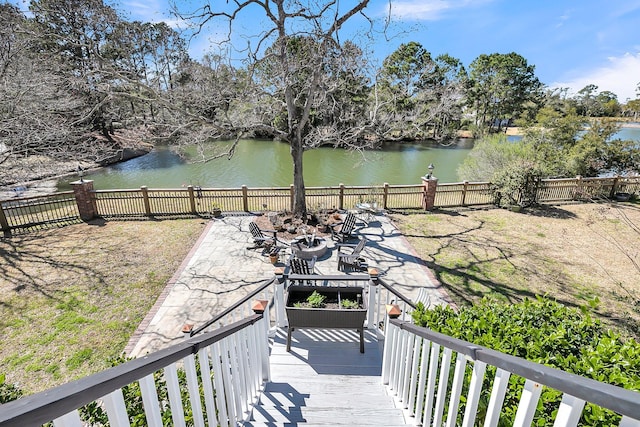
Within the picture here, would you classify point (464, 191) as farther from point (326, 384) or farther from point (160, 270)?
point (160, 270)

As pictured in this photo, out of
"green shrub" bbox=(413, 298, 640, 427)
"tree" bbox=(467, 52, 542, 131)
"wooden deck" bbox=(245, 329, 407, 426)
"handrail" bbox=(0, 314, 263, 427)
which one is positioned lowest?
"wooden deck" bbox=(245, 329, 407, 426)

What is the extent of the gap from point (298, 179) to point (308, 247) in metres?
2.65

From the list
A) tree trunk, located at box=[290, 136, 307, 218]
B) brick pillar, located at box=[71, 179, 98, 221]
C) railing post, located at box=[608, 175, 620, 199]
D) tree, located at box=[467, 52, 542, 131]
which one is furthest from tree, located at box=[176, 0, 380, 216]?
tree, located at box=[467, 52, 542, 131]

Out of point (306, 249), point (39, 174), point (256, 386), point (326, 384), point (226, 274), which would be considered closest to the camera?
point (256, 386)

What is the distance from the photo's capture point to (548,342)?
7.99 ft

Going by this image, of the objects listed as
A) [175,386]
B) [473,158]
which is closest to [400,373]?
[175,386]

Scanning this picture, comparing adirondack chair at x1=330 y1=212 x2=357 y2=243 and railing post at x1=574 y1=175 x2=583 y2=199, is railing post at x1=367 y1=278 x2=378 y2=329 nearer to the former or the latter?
adirondack chair at x1=330 y1=212 x2=357 y2=243

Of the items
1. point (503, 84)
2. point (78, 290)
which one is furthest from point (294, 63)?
point (503, 84)

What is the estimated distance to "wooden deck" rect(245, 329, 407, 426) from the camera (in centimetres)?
282

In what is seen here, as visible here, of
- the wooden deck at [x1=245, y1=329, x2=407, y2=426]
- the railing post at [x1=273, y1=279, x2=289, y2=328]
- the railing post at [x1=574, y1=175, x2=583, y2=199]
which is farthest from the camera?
the railing post at [x1=574, y1=175, x2=583, y2=199]

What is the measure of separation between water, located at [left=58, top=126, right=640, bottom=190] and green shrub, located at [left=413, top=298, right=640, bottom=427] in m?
12.4

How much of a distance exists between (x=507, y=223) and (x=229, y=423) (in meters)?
10.8

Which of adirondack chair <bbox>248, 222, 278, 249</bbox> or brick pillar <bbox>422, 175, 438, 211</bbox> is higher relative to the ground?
brick pillar <bbox>422, 175, 438, 211</bbox>

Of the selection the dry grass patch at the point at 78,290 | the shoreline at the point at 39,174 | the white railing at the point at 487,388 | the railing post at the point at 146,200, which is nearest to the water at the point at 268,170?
the shoreline at the point at 39,174
